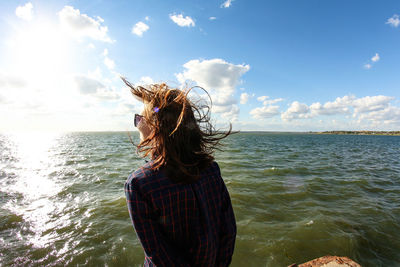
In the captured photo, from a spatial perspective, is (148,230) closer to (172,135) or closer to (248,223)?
(172,135)

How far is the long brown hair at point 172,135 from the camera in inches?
57.7

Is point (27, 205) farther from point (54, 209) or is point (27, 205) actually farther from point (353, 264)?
point (353, 264)

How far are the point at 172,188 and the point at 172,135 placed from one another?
416 mm

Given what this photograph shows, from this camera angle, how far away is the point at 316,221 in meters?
6.18

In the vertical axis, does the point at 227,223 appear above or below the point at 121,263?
above

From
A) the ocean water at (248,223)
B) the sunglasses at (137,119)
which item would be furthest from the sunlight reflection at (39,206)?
the sunglasses at (137,119)

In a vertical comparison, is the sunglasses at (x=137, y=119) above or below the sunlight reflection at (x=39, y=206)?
above

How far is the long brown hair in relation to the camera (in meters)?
1.47

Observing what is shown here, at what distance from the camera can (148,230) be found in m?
1.42

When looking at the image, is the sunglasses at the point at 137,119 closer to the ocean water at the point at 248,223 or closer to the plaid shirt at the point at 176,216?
the plaid shirt at the point at 176,216

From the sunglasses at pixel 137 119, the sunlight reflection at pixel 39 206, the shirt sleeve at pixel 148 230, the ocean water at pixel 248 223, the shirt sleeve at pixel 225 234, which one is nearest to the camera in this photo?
the shirt sleeve at pixel 148 230

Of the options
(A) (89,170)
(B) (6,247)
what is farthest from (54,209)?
(A) (89,170)

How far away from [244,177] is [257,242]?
6547 mm

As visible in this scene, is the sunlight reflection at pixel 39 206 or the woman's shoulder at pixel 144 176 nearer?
the woman's shoulder at pixel 144 176
